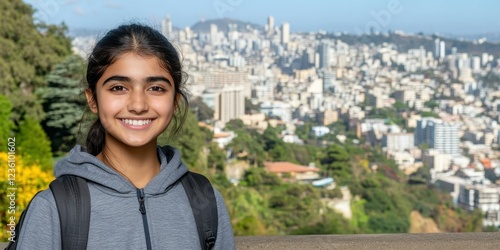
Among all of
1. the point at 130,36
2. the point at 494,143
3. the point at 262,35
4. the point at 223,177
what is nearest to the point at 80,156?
the point at 130,36

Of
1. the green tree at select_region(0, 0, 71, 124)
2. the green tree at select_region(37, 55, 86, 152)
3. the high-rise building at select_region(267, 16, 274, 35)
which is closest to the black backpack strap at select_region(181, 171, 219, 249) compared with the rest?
the green tree at select_region(37, 55, 86, 152)

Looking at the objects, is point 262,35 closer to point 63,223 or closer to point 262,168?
point 262,168

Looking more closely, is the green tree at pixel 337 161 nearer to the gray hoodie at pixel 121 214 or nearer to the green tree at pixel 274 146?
the green tree at pixel 274 146

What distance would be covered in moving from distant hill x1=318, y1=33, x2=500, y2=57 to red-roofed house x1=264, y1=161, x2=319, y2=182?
12.2m

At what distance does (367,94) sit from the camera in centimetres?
3653

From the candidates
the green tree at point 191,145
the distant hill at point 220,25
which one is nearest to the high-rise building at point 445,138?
the distant hill at point 220,25

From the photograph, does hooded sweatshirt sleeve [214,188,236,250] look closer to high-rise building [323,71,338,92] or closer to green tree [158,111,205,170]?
green tree [158,111,205,170]

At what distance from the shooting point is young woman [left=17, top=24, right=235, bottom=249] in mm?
1330

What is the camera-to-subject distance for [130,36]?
1.45m

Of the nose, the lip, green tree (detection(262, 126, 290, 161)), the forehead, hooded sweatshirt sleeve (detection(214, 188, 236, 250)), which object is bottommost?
green tree (detection(262, 126, 290, 161))

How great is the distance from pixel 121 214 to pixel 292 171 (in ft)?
91.6

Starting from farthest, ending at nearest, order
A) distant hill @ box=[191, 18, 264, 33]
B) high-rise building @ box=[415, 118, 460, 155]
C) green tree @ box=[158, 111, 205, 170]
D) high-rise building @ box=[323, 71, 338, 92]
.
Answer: high-rise building @ box=[323, 71, 338, 92], distant hill @ box=[191, 18, 264, 33], high-rise building @ box=[415, 118, 460, 155], green tree @ box=[158, 111, 205, 170]

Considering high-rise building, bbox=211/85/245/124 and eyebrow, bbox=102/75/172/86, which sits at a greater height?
eyebrow, bbox=102/75/172/86

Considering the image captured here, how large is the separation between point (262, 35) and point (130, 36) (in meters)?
37.7
